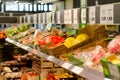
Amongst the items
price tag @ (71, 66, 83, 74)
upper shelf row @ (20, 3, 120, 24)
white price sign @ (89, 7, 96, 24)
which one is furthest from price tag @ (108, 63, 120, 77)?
white price sign @ (89, 7, 96, 24)

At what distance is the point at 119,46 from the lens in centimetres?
183

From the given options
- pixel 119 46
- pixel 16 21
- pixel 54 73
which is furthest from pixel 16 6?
pixel 119 46

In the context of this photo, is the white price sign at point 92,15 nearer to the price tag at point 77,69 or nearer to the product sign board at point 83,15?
the product sign board at point 83,15

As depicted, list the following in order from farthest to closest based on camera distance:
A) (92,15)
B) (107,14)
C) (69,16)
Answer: (69,16), (92,15), (107,14)

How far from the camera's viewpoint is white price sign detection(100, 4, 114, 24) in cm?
239

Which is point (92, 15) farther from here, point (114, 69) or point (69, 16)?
point (114, 69)

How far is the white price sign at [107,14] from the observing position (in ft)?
7.84

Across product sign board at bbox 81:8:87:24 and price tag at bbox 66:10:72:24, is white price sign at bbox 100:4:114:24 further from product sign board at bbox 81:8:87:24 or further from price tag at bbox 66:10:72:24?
price tag at bbox 66:10:72:24

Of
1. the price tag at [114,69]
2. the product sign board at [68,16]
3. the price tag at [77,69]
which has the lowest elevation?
the price tag at [77,69]

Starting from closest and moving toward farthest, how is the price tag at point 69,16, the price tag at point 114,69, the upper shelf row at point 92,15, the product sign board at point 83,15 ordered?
the price tag at point 114,69 < the upper shelf row at point 92,15 < the product sign board at point 83,15 < the price tag at point 69,16

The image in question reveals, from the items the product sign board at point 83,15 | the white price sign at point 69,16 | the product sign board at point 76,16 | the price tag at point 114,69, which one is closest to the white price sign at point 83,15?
the product sign board at point 83,15

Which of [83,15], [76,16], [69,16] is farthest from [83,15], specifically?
[69,16]

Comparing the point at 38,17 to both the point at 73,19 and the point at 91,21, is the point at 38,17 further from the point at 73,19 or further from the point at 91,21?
the point at 91,21

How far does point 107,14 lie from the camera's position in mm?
2473
